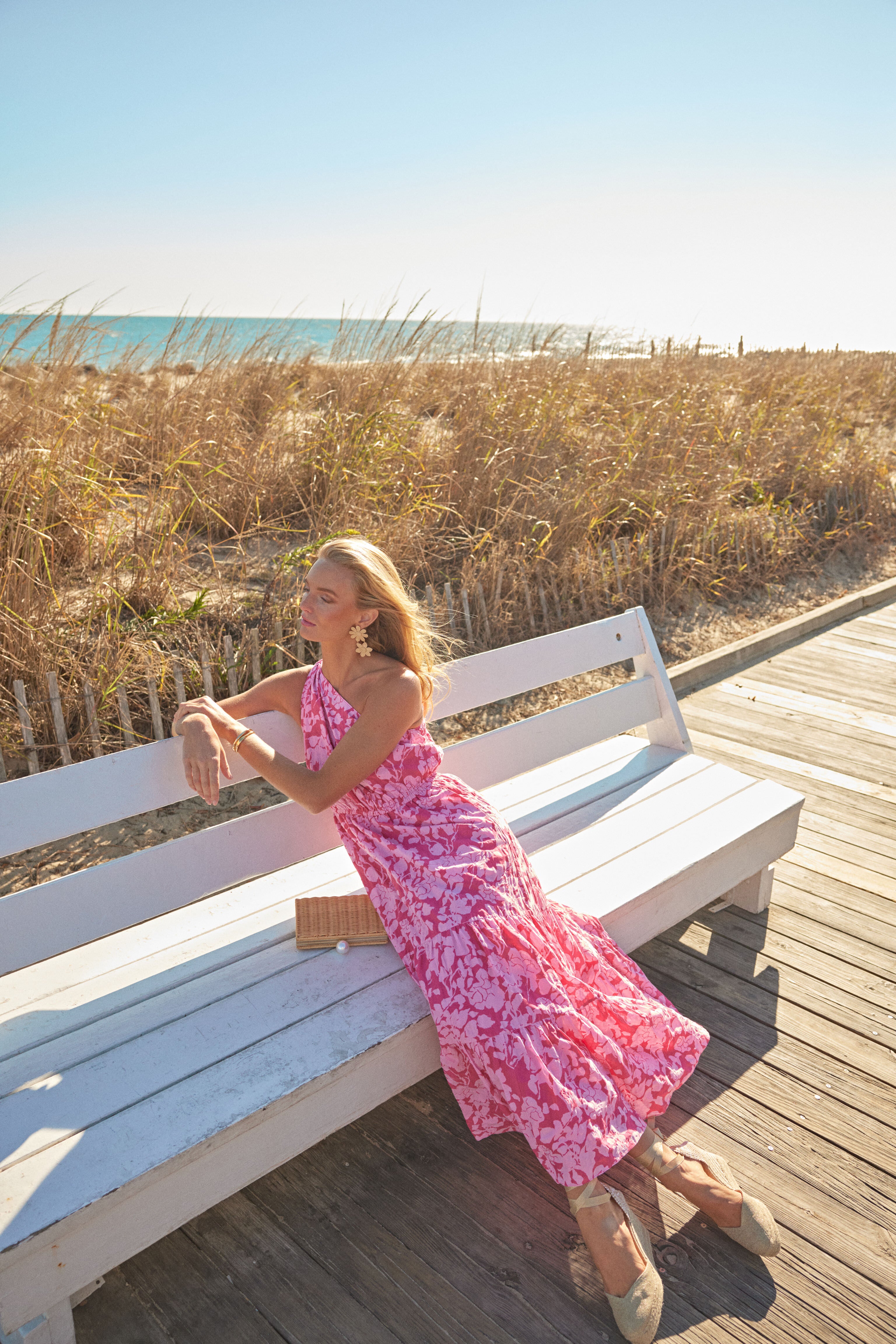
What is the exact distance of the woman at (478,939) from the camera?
163 cm

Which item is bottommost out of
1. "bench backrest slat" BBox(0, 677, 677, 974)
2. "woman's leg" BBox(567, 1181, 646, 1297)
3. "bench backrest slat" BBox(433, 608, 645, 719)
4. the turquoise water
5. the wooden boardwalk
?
the wooden boardwalk

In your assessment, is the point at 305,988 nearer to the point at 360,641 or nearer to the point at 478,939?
the point at 478,939

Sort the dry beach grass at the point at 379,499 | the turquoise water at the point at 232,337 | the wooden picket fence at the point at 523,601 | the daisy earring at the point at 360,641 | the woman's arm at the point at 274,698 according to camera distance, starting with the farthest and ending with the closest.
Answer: the turquoise water at the point at 232,337 → the dry beach grass at the point at 379,499 → the wooden picket fence at the point at 523,601 → the woman's arm at the point at 274,698 → the daisy earring at the point at 360,641

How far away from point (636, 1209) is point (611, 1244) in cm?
25

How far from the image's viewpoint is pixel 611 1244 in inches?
62.4

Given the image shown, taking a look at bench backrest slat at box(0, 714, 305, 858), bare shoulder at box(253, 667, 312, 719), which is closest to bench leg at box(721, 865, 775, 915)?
bare shoulder at box(253, 667, 312, 719)

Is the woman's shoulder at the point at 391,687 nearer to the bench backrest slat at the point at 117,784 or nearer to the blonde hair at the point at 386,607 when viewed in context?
the blonde hair at the point at 386,607

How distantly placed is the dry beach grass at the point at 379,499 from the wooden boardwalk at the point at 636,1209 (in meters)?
1.78

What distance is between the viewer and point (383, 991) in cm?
178

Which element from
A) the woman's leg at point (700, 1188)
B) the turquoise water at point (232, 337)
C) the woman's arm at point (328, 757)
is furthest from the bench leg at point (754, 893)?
the turquoise water at point (232, 337)

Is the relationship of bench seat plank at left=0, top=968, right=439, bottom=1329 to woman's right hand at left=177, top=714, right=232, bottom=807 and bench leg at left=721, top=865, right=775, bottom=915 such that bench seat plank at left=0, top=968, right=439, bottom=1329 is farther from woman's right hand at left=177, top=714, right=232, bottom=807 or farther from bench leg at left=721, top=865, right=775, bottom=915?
bench leg at left=721, top=865, right=775, bottom=915

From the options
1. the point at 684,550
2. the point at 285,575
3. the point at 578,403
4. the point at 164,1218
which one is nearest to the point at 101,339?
the point at 285,575

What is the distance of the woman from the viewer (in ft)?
5.36

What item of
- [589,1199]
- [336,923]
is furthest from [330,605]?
[589,1199]
